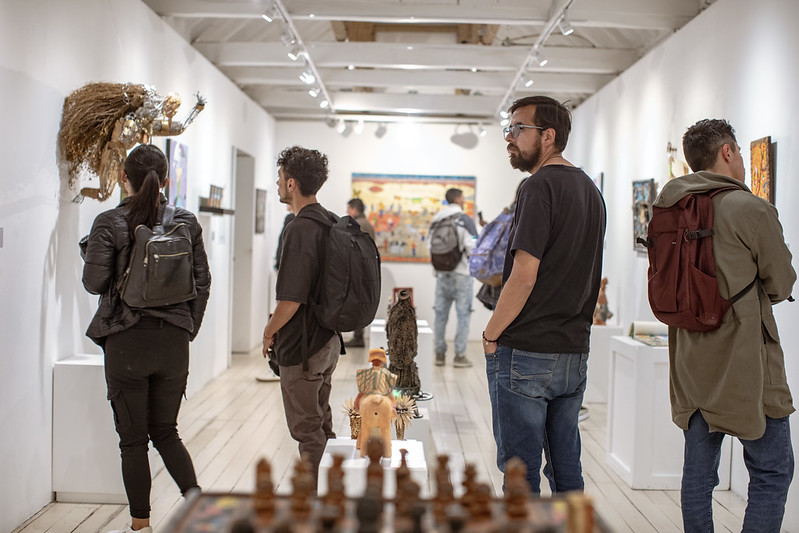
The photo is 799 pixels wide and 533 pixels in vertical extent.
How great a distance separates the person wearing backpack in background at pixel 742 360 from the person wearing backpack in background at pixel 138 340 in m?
1.76

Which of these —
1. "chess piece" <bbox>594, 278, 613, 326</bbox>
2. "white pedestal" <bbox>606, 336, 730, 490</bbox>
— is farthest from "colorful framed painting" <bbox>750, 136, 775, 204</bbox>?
"chess piece" <bbox>594, 278, 613, 326</bbox>

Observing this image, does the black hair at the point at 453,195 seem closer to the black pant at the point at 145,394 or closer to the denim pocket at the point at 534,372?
the black pant at the point at 145,394

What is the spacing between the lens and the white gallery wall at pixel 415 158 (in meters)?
9.95

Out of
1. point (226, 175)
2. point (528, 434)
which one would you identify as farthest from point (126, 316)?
point (226, 175)

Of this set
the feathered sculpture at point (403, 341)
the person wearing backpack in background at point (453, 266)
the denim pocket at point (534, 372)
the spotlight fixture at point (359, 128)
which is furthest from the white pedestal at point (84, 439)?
the spotlight fixture at point (359, 128)

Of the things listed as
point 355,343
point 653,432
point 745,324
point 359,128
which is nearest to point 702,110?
point 653,432

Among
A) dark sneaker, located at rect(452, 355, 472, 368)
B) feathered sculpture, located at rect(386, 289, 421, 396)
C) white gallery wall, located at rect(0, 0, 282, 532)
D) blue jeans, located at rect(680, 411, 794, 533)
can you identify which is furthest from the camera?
dark sneaker, located at rect(452, 355, 472, 368)

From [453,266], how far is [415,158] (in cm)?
266

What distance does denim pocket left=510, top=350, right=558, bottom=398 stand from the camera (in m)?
2.26

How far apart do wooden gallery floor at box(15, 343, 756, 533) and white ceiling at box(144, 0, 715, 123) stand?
2681 mm

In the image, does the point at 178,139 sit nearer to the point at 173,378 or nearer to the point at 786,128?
the point at 173,378

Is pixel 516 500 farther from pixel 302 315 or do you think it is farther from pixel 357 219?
pixel 357 219

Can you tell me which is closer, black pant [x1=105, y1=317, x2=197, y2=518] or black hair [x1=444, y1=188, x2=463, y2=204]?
black pant [x1=105, y1=317, x2=197, y2=518]

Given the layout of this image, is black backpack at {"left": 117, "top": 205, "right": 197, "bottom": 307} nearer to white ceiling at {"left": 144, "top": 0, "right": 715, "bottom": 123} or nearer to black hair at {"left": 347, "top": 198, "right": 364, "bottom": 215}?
white ceiling at {"left": 144, "top": 0, "right": 715, "bottom": 123}
